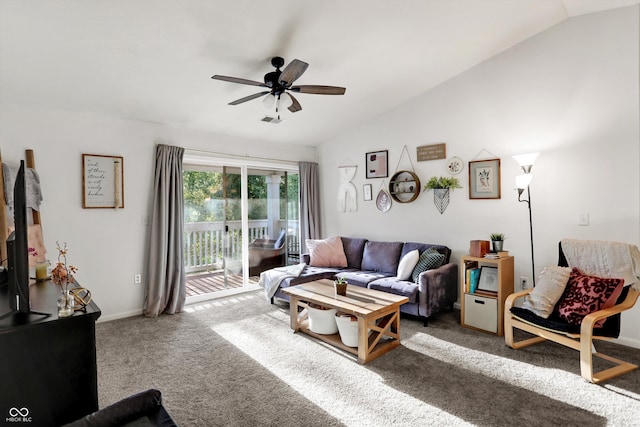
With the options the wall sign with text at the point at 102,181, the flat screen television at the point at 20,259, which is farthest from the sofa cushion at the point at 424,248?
the flat screen television at the point at 20,259

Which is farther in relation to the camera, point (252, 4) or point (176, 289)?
point (176, 289)

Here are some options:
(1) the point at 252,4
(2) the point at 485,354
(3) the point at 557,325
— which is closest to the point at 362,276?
(2) the point at 485,354

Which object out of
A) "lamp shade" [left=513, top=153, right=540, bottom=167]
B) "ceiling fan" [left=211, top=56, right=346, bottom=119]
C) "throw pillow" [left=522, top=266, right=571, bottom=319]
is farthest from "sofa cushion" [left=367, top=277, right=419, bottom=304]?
"ceiling fan" [left=211, top=56, right=346, bottom=119]

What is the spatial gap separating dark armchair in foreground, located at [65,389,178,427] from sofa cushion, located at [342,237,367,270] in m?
3.70

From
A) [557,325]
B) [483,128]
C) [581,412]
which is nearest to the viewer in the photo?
[581,412]

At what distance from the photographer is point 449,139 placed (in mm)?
4180

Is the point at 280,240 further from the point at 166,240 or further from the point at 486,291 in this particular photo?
the point at 486,291

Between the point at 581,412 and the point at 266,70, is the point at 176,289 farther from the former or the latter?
the point at 581,412

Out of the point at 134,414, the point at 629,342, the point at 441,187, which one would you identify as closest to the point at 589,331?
the point at 629,342

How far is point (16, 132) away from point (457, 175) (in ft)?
15.5

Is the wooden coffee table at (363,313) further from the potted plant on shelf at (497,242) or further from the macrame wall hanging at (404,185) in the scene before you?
the macrame wall hanging at (404,185)

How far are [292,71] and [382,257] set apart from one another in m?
2.77

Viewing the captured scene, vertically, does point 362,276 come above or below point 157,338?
above

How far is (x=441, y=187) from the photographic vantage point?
Result: 4230 mm
